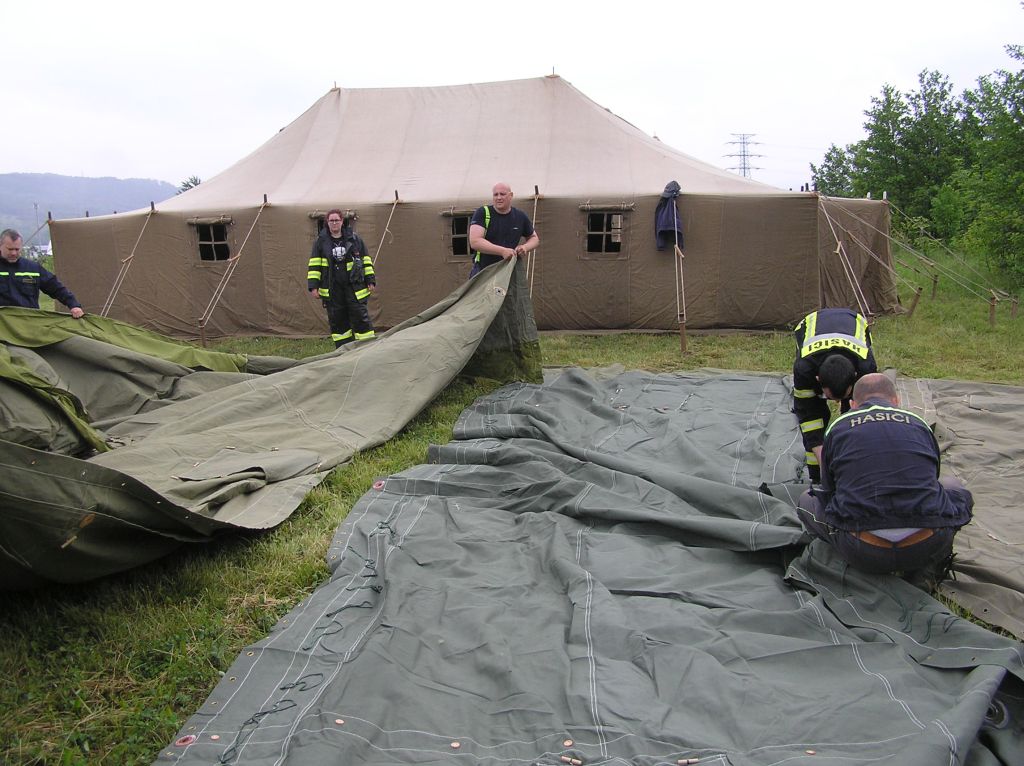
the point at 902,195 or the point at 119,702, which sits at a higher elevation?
the point at 902,195

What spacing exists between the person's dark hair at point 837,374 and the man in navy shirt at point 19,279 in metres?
5.53

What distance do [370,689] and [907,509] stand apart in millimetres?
1805

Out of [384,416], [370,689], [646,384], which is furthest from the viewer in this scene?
[646,384]

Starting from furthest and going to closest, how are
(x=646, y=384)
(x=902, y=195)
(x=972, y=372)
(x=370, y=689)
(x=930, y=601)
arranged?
1. (x=902, y=195)
2. (x=972, y=372)
3. (x=646, y=384)
4. (x=930, y=601)
5. (x=370, y=689)

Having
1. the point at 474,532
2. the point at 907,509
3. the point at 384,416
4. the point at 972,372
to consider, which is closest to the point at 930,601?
the point at 907,509

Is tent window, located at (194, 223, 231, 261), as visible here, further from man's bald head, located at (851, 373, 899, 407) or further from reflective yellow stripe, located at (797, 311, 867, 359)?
man's bald head, located at (851, 373, 899, 407)

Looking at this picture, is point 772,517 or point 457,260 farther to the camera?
point 457,260

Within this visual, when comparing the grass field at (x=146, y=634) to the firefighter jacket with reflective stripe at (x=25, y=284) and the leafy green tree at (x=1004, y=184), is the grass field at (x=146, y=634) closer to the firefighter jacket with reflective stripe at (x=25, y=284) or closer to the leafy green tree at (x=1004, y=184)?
the firefighter jacket with reflective stripe at (x=25, y=284)

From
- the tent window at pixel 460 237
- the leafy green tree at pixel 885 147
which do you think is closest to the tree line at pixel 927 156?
the leafy green tree at pixel 885 147

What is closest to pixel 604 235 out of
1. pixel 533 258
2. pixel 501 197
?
pixel 533 258

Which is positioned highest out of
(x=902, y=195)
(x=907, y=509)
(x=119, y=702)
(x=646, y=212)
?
(x=902, y=195)

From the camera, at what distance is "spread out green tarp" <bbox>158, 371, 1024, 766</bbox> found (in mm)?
1974

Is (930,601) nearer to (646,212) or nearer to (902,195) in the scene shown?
(646,212)

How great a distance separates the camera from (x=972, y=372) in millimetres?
6387
